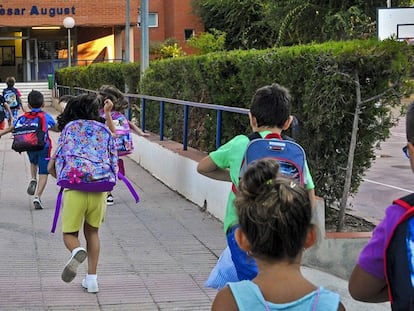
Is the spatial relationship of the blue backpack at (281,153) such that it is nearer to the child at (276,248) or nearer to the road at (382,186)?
the child at (276,248)

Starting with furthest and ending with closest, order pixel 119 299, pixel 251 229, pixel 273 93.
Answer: pixel 119 299, pixel 273 93, pixel 251 229

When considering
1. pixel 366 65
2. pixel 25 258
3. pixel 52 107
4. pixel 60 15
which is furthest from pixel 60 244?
pixel 60 15

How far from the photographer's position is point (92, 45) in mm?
49281

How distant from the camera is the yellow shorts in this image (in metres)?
5.50

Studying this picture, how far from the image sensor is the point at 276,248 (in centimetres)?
221

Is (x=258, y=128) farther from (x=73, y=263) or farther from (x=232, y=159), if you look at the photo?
(x=73, y=263)

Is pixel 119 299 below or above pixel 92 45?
below

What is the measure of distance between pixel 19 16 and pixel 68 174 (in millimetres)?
42695

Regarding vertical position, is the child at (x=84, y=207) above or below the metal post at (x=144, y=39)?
below

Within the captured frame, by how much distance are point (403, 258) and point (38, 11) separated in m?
46.1

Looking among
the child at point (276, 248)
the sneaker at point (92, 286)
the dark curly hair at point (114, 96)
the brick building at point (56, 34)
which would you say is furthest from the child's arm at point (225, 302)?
the brick building at point (56, 34)

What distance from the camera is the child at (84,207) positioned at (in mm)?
5512

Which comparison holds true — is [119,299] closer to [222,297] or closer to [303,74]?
[303,74]

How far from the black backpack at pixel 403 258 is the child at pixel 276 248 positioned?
0.64ft
